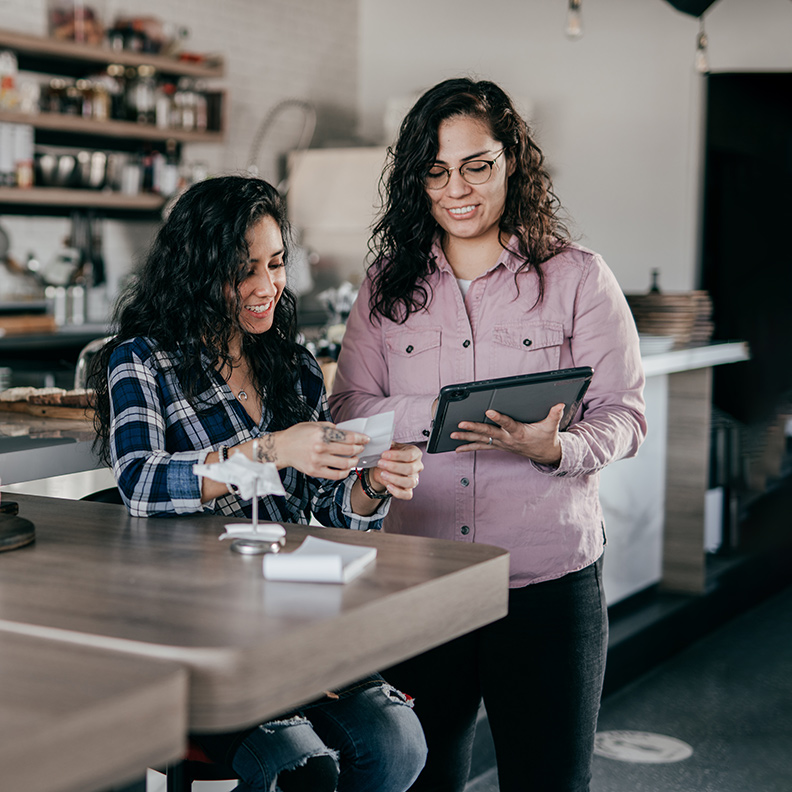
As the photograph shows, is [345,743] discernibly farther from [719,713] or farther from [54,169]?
[54,169]

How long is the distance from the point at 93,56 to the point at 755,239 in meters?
3.54

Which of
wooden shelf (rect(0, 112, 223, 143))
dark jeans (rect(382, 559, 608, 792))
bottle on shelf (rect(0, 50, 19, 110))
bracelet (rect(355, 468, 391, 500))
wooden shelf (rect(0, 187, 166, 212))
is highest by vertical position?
bottle on shelf (rect(0, 50, 19, 110))

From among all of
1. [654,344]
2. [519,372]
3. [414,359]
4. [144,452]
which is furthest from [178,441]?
[654,344]

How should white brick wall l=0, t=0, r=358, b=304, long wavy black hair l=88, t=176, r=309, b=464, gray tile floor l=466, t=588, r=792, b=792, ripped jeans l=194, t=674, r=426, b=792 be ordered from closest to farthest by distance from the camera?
ripped jeans l=194, t=674, r=426, b=792 → long wavy black hair l=88, t=176, r=309, b=464 → gray tile floor l=466, t=588, r=792, b=792 → white brick wall l=0, t=0, r=358, b=304

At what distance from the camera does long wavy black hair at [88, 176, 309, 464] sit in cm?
185

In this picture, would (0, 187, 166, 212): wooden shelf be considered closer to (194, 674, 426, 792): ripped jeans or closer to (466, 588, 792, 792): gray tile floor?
(466, 588, 792, 792): gray tile floor

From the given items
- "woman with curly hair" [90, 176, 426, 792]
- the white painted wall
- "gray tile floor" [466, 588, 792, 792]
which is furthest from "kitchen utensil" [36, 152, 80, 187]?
"gray tile floor" [466, 588, 792, 792]

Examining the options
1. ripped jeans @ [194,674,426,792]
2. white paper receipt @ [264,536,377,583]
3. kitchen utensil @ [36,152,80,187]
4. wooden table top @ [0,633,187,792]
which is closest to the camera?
wooden table top @ [0,633,187,792]

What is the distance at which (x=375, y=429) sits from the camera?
1.65 m

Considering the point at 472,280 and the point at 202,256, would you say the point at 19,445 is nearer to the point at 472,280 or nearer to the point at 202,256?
the point at 202,256

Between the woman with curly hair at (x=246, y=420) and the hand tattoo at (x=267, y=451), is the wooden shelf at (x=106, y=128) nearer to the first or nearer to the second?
the woman with curly hair at (x=246, y=420)

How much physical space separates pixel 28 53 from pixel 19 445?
373cm

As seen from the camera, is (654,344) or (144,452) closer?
(144,452)

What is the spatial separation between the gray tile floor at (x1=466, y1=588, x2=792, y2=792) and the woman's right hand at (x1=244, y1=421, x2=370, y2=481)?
5.40 ft
